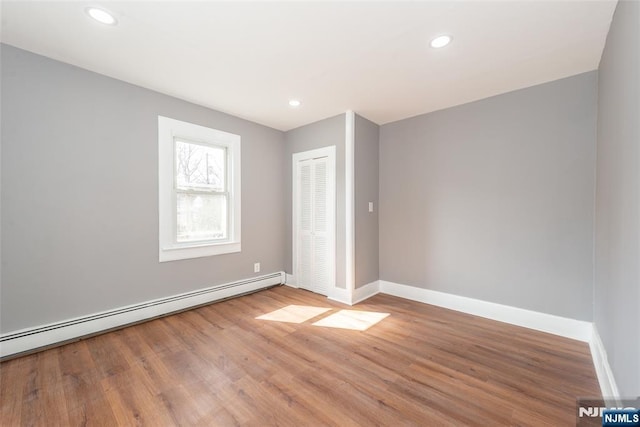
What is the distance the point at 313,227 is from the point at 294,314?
1323 millimetres

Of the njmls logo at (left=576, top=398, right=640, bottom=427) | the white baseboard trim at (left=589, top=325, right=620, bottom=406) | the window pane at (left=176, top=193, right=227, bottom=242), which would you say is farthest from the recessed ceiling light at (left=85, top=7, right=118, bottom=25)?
the white baseboard trim at (left=589, top=325, right=620, bottom=406)

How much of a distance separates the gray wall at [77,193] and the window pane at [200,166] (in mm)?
304

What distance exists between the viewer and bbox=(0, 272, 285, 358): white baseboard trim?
6.82 feet

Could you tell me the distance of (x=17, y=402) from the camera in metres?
1.58

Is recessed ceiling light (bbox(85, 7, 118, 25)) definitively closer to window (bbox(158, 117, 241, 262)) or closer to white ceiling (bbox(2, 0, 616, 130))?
white ceiling (bbox(2, 0, 616, 130))

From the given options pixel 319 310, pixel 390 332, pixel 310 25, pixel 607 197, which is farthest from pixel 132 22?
pixel 607 197

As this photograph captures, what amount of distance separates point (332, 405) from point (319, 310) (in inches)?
60.8

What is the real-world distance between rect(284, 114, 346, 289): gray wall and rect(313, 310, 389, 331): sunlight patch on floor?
48 centimetres

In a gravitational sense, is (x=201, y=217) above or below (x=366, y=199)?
below

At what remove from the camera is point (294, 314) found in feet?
9.77

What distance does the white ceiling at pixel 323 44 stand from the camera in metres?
1.67

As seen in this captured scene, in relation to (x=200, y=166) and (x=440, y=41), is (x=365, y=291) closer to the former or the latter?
(x=200, y=166)

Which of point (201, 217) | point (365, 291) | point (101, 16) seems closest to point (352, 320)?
point (365, 291)

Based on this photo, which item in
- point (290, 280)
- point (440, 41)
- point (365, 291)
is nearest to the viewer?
point (440, 41)
